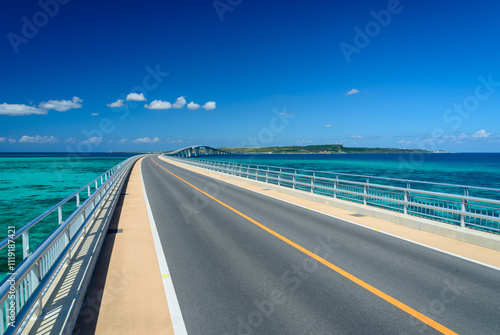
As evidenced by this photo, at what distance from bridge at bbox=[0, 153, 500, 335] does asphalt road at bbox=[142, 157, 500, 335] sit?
0.03 m

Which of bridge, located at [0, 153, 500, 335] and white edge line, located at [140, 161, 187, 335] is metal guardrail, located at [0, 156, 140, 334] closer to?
bridge, located at [0, 153, 500, 335]

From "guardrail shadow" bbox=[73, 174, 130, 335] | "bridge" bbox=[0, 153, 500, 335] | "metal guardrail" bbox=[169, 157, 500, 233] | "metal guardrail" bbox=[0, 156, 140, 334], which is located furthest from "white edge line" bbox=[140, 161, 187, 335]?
"metal guardrail" bbox=[169, 157, 500, 233]

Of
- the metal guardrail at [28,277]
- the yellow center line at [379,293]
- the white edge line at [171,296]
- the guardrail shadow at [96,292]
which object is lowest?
the yellow center line at [379,293]

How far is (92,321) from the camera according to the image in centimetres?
457

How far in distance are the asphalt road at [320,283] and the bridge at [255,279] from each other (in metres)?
0.03

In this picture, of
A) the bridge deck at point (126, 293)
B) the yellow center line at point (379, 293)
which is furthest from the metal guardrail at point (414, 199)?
the bridge deck at point (126, 293)

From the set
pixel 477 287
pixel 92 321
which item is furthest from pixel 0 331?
pixel 477 287

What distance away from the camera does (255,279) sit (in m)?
6.04

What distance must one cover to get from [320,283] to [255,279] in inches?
47.1

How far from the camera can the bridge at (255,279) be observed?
436cm

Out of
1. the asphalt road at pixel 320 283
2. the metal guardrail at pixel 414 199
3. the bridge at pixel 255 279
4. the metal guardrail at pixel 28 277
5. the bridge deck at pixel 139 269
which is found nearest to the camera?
the metal guardrail at pixel 28 277

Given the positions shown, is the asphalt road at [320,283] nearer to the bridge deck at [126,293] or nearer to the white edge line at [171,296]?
the white edge line at [171,296]

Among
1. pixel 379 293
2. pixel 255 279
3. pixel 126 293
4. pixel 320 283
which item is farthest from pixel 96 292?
pixel 379 293

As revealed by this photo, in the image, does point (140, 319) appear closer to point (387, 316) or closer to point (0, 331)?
point (0, 331)
